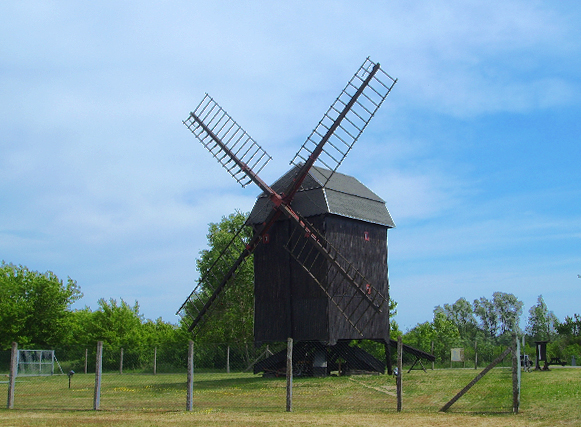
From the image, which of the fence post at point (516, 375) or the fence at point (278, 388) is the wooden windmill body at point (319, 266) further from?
the fence post at point (516, 375)

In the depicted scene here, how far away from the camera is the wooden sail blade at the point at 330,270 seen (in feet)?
80.4

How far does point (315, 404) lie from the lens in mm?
16250

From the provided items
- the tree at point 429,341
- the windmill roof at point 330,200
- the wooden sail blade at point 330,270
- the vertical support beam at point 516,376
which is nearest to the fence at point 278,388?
the vertical support beam at point 516,376

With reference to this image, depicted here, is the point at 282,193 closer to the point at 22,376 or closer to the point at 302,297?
the point at 302,297

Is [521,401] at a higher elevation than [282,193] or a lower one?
lower

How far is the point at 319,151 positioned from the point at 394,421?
47.2ft

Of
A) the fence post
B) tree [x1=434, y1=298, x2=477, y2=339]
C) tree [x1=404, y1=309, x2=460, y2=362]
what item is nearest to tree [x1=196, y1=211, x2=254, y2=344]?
tree [x1=404, y1=309, x2=460, y2=362]

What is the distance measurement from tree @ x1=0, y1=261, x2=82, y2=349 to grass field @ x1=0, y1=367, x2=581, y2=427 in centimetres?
1713

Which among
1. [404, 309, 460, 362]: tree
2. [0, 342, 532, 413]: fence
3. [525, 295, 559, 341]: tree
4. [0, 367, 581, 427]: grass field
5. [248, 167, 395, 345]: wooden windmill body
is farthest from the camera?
[525, 295, 559, 341]: tree

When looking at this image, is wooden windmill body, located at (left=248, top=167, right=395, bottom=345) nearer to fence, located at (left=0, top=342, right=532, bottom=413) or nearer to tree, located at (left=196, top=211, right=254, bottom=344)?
fence, located at (left=0, top=342, right=532, bottom=413)

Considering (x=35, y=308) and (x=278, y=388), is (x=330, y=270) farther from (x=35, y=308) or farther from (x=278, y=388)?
(x=35, y=308)

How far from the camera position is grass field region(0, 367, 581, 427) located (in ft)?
40.5

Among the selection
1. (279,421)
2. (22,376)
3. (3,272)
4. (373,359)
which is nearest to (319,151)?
(373,359)

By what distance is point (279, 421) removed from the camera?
1226 centimetres
